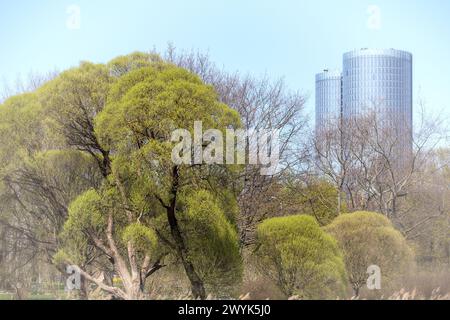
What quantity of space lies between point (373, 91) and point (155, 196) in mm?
15476

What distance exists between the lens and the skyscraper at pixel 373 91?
25.6 m

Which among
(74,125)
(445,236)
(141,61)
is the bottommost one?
(445,236)

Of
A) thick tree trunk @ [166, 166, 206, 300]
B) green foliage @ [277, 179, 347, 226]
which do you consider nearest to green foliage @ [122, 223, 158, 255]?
thick tree trunk @ [166, 166, 206, 300]

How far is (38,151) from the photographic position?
16.6m

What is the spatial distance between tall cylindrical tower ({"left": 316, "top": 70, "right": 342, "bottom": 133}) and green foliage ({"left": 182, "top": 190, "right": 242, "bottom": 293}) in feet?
39.3

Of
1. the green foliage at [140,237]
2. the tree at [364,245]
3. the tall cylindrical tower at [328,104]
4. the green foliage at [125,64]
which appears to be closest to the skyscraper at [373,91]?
the tall cylindrical tower at [328,104]

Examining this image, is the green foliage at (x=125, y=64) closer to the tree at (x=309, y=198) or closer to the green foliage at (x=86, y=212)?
the green foliage at (x=86, y=212)

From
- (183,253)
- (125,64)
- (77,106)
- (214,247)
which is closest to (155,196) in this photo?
(183,253)

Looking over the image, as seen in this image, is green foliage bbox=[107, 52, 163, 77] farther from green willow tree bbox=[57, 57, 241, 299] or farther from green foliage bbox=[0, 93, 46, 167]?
green foliage bbox=[0, 93, 46, 167]

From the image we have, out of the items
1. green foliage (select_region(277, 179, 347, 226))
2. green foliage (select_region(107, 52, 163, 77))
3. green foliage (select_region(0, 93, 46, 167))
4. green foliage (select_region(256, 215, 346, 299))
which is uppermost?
green foliage (select_region(107, 52, 163, 77))

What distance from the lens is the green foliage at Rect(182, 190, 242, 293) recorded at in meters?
15.4
